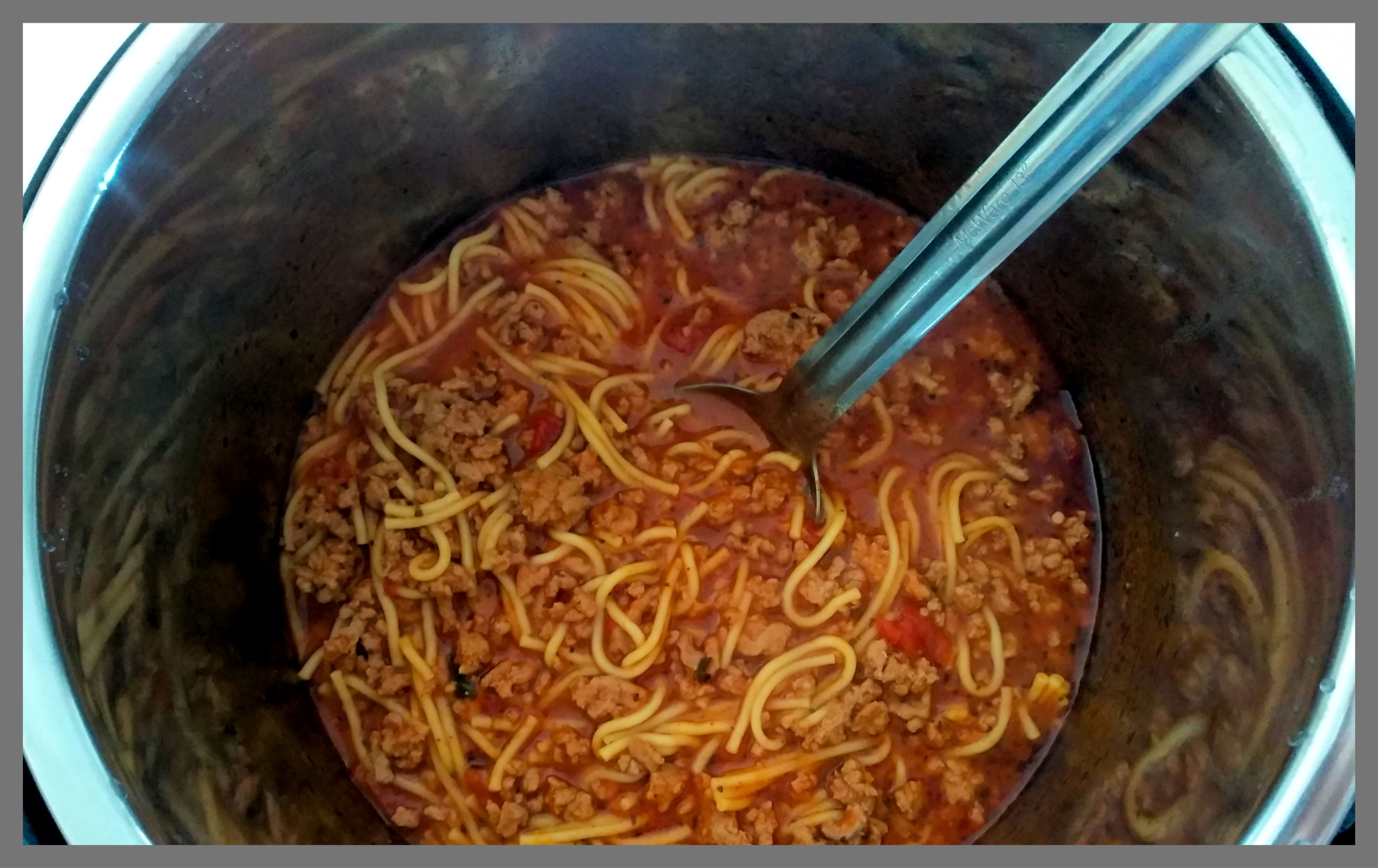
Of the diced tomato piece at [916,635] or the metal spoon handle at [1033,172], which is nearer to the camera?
the metal spoon handle at [1033,172]

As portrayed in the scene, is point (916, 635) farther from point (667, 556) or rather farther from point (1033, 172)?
point (1033, 172)

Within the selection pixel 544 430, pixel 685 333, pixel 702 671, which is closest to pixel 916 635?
pixel 702 671

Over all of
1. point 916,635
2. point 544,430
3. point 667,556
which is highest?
point 544,430

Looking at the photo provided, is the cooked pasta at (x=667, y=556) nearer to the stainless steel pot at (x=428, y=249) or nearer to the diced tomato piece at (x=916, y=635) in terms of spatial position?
the diced tomato piece at (x=916, y=635)

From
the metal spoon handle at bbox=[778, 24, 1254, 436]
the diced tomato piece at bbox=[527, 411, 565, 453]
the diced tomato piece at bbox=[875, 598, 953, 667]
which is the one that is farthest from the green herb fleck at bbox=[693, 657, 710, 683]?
the metal spoon handle at bbox=[778, 24, 1254, 436]

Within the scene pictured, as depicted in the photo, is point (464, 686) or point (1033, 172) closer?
point (1033, 172)

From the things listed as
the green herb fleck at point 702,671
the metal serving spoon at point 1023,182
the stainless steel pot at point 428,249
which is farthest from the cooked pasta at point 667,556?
the metal serving spoon at point 1023,182

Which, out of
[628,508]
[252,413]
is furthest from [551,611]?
[252,413]
